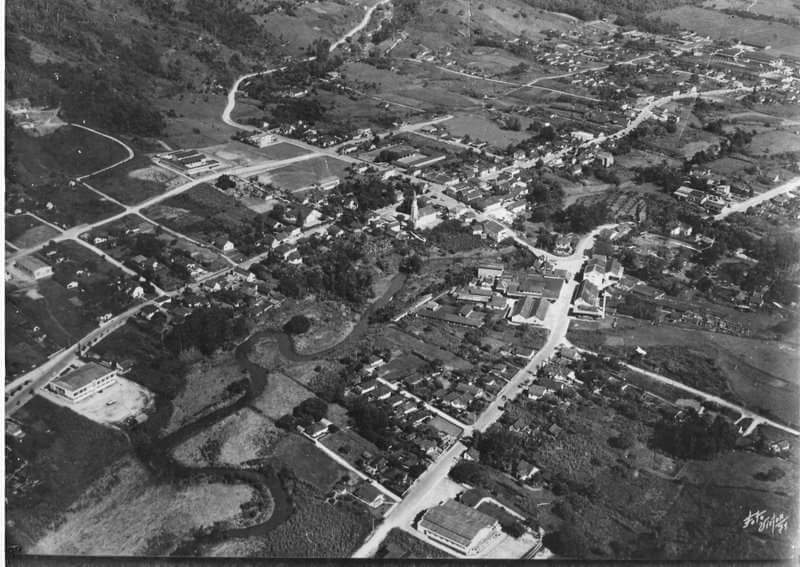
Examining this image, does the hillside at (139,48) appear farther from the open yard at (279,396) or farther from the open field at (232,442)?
the open field at (232,442)

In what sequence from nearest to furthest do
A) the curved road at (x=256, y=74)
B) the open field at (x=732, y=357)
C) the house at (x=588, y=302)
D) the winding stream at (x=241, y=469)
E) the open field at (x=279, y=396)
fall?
the winding stream at (x=241, y=469) < the open field at (x=279, y=396) < the open field at (x=732, y=357) < the house at (x=588, y=302) < the curved road at (x=256, y=74)

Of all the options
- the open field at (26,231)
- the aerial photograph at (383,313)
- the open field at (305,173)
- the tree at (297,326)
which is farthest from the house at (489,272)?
the open field at (26,231)

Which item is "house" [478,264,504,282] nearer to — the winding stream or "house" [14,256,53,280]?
the winding stream

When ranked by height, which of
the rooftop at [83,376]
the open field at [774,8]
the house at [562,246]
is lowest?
the house at [562,246]

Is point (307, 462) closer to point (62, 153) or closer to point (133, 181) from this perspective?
point (133, 181)

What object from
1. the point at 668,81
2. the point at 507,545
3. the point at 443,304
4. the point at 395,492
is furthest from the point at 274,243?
the point at 668,81

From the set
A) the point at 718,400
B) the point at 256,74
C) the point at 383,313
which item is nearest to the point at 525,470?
the point at 718,400
